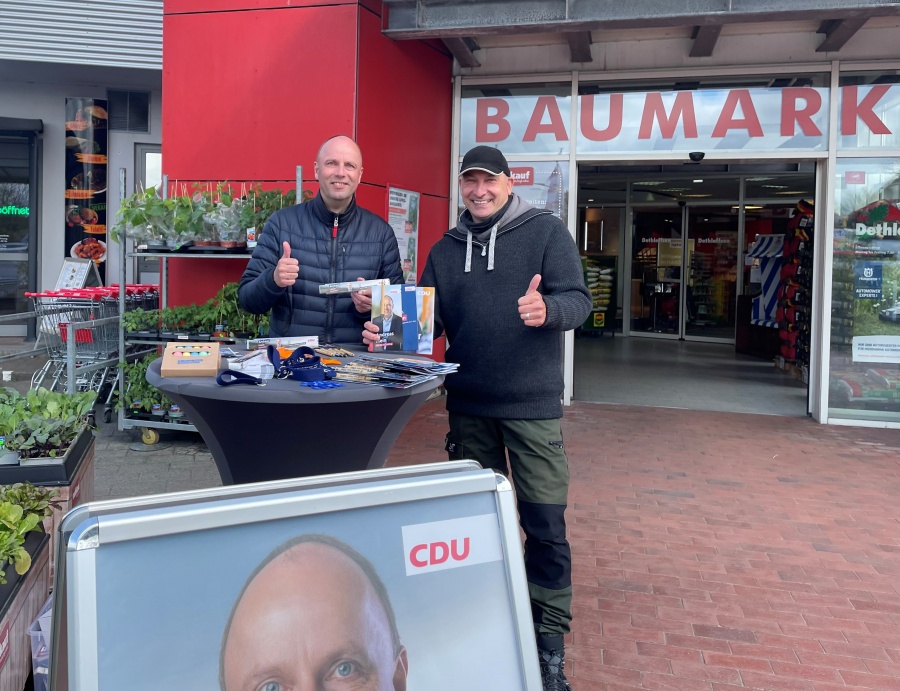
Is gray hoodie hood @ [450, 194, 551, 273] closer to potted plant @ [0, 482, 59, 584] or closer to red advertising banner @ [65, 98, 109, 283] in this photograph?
potted plant @ [0, 482, 59, 584]

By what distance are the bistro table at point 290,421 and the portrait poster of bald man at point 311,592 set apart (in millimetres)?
764

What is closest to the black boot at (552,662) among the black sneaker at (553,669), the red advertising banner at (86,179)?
the black sneaker at (553,669)

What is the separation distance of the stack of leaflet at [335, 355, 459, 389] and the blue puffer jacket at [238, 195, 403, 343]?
612 mm

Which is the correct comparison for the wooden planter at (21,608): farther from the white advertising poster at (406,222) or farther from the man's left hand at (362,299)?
the white advertising poster at (406,222)

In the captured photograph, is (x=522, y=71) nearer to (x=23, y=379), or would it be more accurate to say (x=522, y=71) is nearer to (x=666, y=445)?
(x=666, y=445)

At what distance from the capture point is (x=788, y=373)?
37.8 ft

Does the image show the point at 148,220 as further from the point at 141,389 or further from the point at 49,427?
the point at 49,427

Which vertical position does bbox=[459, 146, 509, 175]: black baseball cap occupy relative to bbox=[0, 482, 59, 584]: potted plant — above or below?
above

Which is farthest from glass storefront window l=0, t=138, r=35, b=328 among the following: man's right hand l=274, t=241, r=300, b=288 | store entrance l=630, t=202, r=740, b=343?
store entrance l=630, t=202, r=740, b=343

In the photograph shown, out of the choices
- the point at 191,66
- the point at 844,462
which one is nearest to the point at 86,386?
the point at 191,66

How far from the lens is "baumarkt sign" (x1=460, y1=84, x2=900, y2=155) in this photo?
7.71 meters

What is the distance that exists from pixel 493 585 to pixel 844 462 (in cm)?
554

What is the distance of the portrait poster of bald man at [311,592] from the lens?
1514 millimetres

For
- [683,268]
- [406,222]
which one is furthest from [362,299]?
[683,268]
